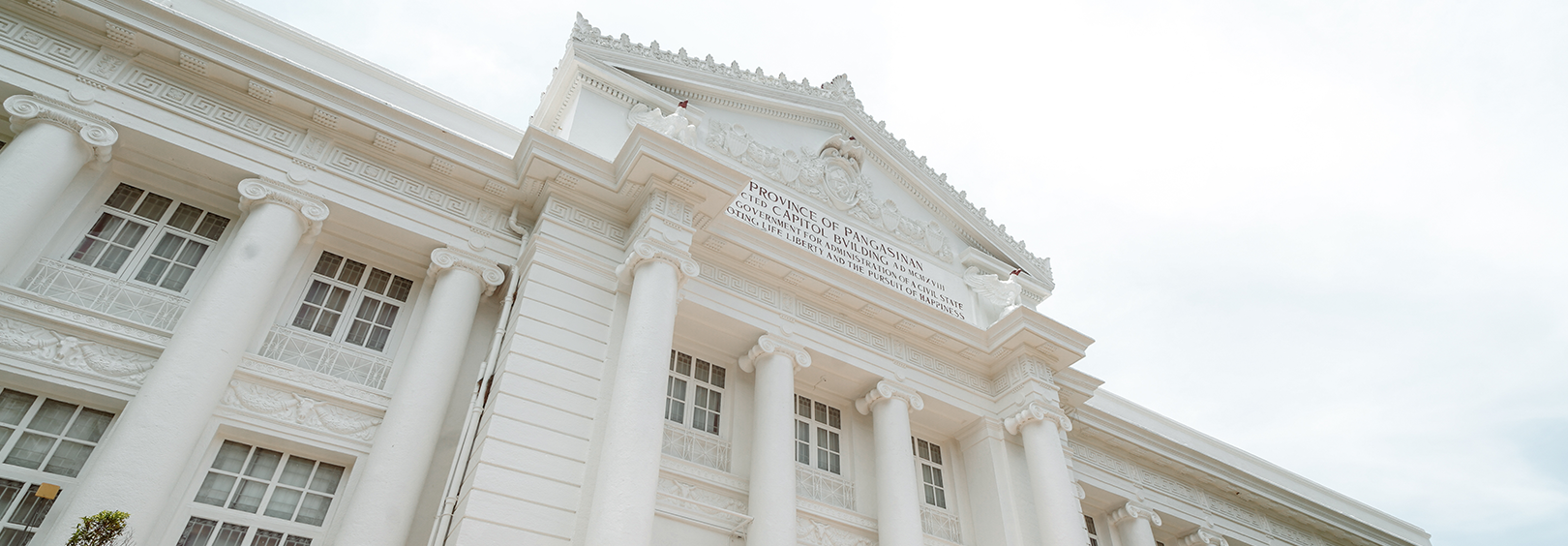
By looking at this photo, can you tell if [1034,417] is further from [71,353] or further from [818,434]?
[71,353]

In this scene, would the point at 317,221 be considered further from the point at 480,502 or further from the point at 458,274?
the point at 480,502

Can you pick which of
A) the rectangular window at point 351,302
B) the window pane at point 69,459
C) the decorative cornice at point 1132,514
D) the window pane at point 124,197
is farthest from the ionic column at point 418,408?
the decorative cornice at point 1132,514

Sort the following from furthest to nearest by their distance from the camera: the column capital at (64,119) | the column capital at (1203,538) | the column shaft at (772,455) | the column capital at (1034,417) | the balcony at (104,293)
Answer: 1. the column capital at (1203,538)
2. the column capital at (1034,417)
3. the column shaft at (772,455)
4. the column capital at (64,119)
5. the balcony at (104,293)

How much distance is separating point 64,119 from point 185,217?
145 cm

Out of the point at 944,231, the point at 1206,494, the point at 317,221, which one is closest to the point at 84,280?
the point at 317,221

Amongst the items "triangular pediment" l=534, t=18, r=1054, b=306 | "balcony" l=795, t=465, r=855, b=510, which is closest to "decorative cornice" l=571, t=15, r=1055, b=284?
"triangular pediment" l=534, t=18, r=1054, b=306

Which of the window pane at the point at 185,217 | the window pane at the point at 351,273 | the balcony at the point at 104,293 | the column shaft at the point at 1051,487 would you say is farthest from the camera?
the column shaft at the point at 1051,487

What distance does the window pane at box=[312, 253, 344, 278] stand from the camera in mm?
9711

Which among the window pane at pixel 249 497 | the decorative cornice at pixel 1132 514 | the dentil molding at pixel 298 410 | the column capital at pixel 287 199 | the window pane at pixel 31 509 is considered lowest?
the window pane at pixel 31 509

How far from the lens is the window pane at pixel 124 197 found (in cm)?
897

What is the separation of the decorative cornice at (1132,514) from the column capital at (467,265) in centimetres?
1151

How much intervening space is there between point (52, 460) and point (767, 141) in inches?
370

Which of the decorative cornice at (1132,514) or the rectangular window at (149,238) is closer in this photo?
the rectangular window at (149,238)

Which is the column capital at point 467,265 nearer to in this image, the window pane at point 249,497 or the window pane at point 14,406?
the window pane at point 249,497
